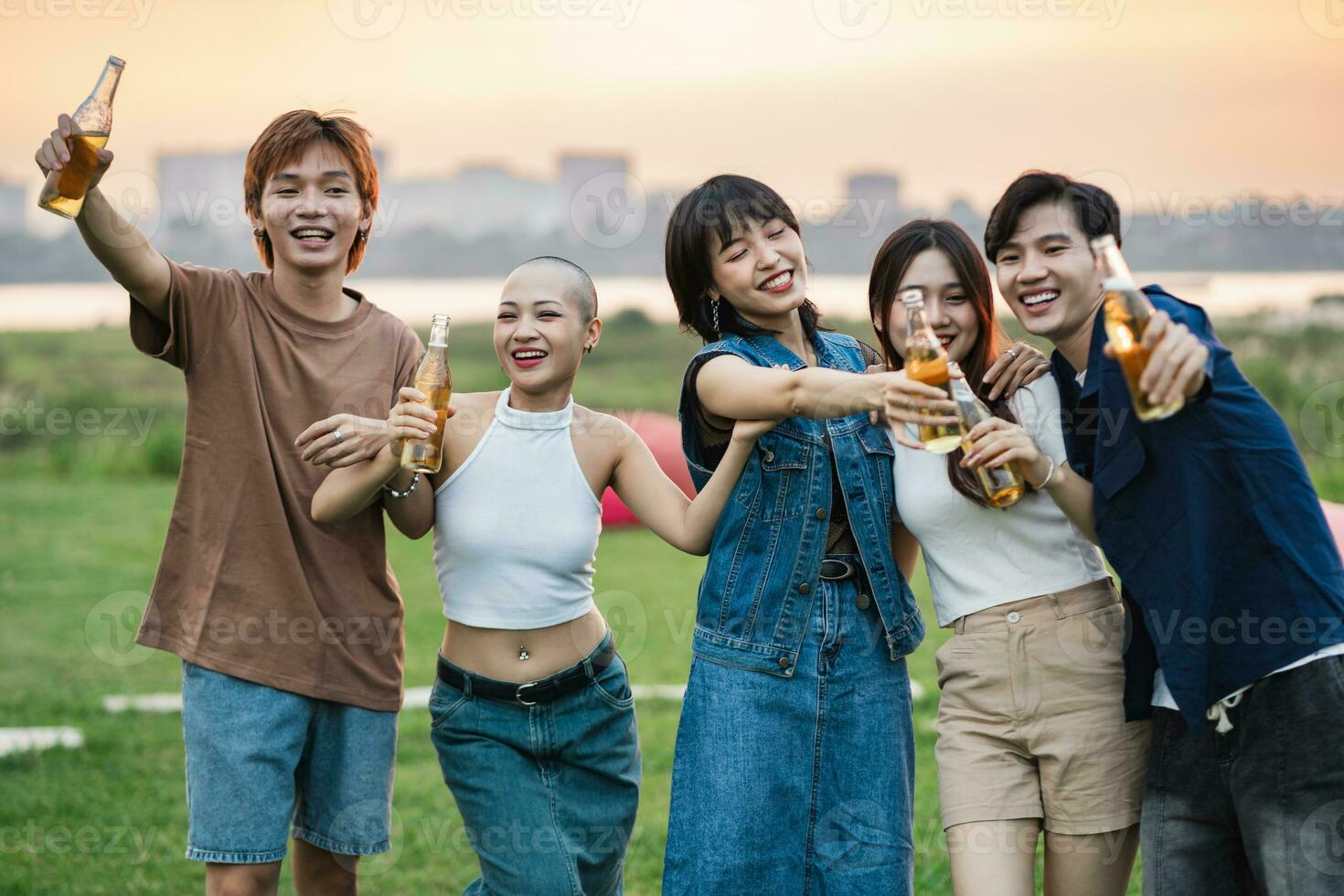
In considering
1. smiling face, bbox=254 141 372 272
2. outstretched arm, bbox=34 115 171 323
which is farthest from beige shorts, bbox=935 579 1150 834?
outstretched arm, bbox=34 115 171 323

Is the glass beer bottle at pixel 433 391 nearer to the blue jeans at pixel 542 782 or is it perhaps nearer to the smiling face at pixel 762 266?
the blue jeans at pixel 542 782

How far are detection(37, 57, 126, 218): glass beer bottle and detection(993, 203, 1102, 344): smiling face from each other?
2.49m

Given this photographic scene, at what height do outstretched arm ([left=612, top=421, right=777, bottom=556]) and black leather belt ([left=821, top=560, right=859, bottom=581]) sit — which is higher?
outstretched arm ([left=612, top=421, right=777, bottom=556])

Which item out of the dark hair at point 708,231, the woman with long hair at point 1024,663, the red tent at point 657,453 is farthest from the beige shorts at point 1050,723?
the red tent at point 657,453

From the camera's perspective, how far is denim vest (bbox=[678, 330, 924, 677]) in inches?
140

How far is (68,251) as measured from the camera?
29297mm

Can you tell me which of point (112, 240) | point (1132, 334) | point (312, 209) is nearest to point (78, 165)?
point (112, 240)

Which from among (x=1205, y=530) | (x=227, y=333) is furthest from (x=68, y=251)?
(x=1205, y=530)

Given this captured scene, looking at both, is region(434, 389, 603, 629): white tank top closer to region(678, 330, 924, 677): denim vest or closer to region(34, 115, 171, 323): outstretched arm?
region(678, 330, 924, 677): denim vest

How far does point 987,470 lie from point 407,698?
5.95 meters

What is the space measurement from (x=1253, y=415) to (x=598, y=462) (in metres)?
1.78

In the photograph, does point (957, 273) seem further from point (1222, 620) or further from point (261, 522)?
point (261, 522)

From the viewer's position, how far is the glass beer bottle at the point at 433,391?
3633 millimetres

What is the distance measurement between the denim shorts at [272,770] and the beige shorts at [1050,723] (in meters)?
1.72
